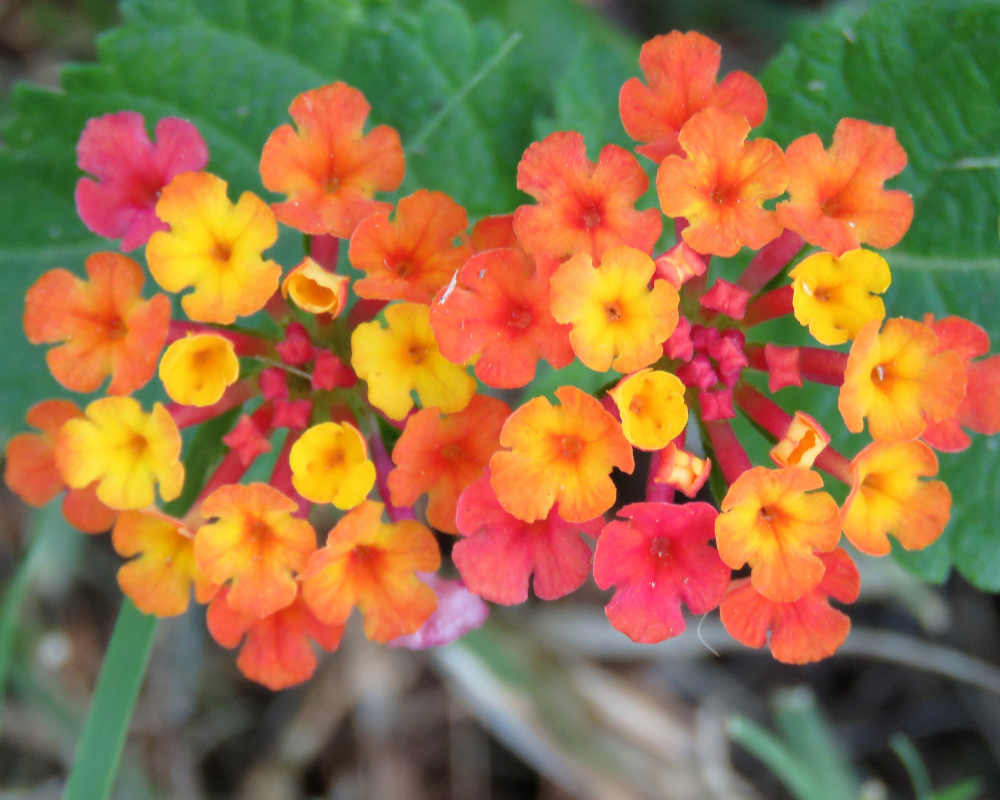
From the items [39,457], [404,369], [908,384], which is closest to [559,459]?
[404,369]

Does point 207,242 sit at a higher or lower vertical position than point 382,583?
higher

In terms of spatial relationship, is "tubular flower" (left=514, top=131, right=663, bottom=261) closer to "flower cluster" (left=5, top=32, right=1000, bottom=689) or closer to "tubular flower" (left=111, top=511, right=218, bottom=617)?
"flower cluster" (left=5, top=32, right=1000, bottom=689)

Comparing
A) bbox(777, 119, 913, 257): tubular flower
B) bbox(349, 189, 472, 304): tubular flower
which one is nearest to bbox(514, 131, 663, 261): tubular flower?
bbox(349, 189, 472, 304): tubular flower

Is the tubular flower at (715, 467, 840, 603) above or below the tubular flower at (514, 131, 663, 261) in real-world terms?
below

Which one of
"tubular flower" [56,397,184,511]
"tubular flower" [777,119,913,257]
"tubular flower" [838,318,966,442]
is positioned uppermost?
"tubular flower" [777,119,913,257]

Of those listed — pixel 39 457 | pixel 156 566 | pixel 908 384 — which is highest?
pixel 908 384

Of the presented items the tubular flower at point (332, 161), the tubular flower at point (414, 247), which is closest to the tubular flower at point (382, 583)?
the tubular flower at point (414, 247)

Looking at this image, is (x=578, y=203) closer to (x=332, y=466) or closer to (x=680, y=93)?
(x=680, y=93)
